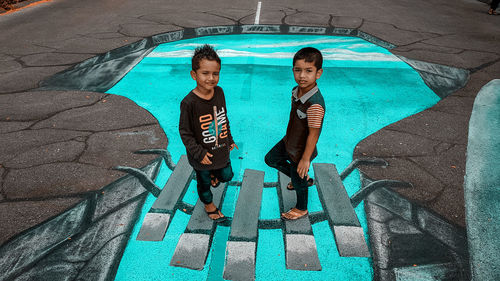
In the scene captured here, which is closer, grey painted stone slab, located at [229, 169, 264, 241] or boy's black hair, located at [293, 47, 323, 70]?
boy's black hair, located at [293, 47, 323, 70]

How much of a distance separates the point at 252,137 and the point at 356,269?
193 cm

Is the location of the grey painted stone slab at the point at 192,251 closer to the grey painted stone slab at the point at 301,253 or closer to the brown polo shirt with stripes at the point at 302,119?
the grey painted stone slab at the point at 301,253

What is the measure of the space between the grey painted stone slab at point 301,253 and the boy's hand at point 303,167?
518 millimetres

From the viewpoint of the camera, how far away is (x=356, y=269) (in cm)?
Result: 203

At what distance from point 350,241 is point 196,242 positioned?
1158 mm

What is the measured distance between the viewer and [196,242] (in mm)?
2141

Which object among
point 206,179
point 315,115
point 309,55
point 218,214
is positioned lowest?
point 218,214

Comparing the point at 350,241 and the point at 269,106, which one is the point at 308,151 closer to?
the point at 350,241

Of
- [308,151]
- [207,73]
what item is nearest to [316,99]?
[308,151]

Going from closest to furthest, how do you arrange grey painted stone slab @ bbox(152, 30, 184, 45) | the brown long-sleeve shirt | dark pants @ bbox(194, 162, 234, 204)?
the brown long-sleeve shirt → dark pants @ bbox(194, 162, 234, 204) → grey painted stone slab @ bbox(152, 30, 184, 45)

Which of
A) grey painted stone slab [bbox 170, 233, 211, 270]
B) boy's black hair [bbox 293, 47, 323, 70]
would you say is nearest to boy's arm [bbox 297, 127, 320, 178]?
boy's black hair [bbox 293, 47, 323, 70]

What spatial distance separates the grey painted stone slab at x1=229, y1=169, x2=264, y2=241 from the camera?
86.8 inches

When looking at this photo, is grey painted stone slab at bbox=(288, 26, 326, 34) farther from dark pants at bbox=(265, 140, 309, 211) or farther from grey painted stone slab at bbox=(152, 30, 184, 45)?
dark pants at bbox=(265, 140, 309, 211)

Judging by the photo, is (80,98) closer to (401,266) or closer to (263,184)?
(263,184)
